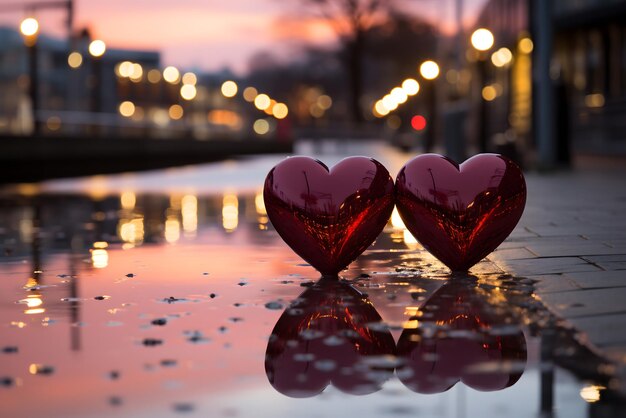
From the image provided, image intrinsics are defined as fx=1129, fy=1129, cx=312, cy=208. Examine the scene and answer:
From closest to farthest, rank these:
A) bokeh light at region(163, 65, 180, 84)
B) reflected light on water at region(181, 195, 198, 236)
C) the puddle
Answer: the puddle
reflected light on water at region(181, 195, 198, 236)
bokeh light at region(163, 65, 180, 84)

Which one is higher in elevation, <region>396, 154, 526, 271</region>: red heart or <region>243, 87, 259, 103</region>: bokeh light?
<region>243, 87, 259, 103</region>: bokeh light

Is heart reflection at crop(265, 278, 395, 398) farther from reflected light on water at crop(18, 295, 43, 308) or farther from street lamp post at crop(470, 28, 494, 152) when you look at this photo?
street lamp post at crop(470, 28, 494, 152)

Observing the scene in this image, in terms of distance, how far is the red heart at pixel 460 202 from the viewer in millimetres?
7727

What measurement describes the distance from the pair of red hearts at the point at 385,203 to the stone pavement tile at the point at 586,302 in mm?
1268

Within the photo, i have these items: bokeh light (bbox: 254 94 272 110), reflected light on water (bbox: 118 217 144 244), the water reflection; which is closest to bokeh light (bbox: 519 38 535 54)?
reflected light on water (bbox: 118 217 144 244)

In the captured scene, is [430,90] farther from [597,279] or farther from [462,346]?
[462,346]

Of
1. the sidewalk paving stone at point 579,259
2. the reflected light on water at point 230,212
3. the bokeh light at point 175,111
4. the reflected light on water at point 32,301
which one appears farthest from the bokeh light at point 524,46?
the bokeh light at point 175,111

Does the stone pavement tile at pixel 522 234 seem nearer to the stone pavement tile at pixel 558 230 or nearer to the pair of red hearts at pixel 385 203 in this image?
the stone pavement tile at pixel 558 230

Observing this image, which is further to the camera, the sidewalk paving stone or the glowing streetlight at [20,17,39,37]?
the glowing streetlight at [20,17,39,37]

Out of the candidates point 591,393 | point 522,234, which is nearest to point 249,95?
point 522,234

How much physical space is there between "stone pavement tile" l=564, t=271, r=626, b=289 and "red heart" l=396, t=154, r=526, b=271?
0.68m

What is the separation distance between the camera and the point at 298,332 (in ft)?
18.4

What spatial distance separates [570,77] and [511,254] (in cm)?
3201

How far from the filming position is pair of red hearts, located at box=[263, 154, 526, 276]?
7.62 metres
